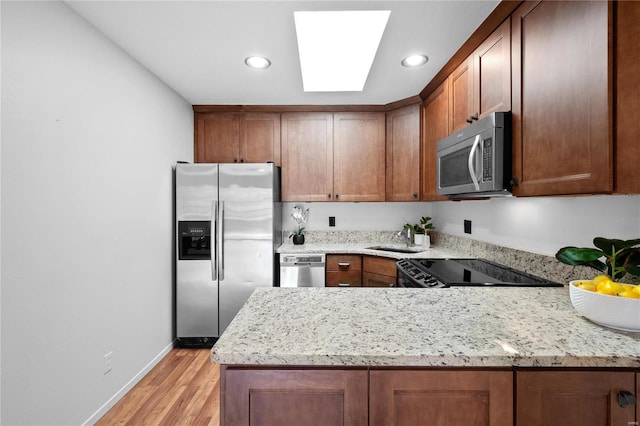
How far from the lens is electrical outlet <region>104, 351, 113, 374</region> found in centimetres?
195

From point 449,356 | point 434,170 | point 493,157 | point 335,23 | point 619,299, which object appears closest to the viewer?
point 449,356

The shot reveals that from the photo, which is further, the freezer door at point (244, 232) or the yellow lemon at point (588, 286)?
the freezer door at point (244, 232)

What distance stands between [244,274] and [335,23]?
2115mm

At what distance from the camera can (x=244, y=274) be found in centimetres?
286

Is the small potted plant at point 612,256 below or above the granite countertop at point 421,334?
above

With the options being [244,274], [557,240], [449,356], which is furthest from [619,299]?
[244,274]

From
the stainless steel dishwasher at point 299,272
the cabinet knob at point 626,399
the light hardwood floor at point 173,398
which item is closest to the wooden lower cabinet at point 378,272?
the stainless steel dishwasher at point 299,272

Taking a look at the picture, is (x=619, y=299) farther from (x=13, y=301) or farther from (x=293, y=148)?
(x=293, y=148)

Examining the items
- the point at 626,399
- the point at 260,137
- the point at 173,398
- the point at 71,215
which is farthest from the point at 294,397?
the point at 260,137

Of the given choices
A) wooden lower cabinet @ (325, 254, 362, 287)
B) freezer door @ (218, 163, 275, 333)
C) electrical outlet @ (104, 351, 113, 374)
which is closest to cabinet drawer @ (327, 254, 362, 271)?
wooden lower cabinet @ (325, 254, 362, 287)

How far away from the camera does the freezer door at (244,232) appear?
2.84 m

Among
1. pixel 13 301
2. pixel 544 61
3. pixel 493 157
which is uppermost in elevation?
pixel 544 61

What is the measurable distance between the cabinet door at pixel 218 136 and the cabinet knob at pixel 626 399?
10.2 feet

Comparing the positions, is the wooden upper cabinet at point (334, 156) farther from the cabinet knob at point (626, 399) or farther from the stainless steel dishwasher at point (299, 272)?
the cabinet knob at point (626, 399)
